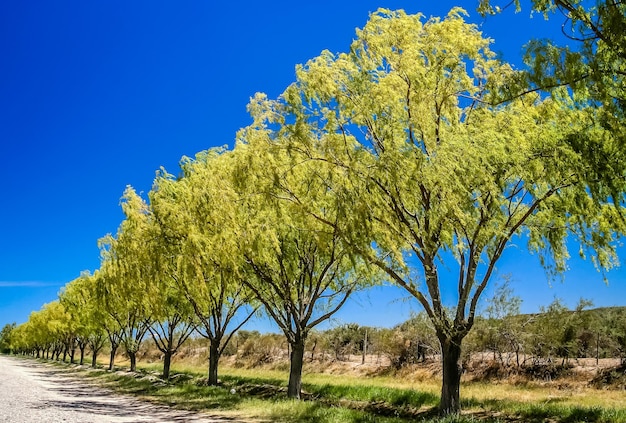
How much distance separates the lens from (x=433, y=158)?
987cm

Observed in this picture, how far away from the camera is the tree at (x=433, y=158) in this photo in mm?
9852

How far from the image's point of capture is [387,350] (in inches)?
1516

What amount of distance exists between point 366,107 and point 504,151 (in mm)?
3113

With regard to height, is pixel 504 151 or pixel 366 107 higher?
pixel 366 107

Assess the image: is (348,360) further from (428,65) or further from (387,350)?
(428,65)

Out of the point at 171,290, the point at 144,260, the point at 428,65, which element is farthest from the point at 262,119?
the point at 171,290

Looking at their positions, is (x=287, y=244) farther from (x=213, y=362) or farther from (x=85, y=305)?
(x=85, y=305)

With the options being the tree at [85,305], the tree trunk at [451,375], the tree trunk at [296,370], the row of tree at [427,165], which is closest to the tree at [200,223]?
the row of tree at [427,165]

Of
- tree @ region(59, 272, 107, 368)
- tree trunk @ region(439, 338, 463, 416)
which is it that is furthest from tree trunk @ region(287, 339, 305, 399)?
tree @ region(59, 272, 107, 368)

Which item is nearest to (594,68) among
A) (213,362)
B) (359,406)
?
(359,406)

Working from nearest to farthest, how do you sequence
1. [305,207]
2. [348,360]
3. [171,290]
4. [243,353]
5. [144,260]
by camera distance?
[305,207] → [144,260] → [171,290] → [348,360] → [243,353]

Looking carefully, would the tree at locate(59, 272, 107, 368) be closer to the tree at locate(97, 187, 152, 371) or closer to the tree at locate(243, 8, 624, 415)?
the tree at locate(97, 187, 152, 371)

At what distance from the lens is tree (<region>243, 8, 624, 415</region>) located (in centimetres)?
985

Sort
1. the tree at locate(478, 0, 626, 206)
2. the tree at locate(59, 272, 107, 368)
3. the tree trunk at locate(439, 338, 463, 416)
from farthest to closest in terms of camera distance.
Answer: the tree at locate(59, 272, 107, 368)
the tree trunk at locate(439, 338, 463, 416)
the tree at locate(478, 0, 626, 206)
